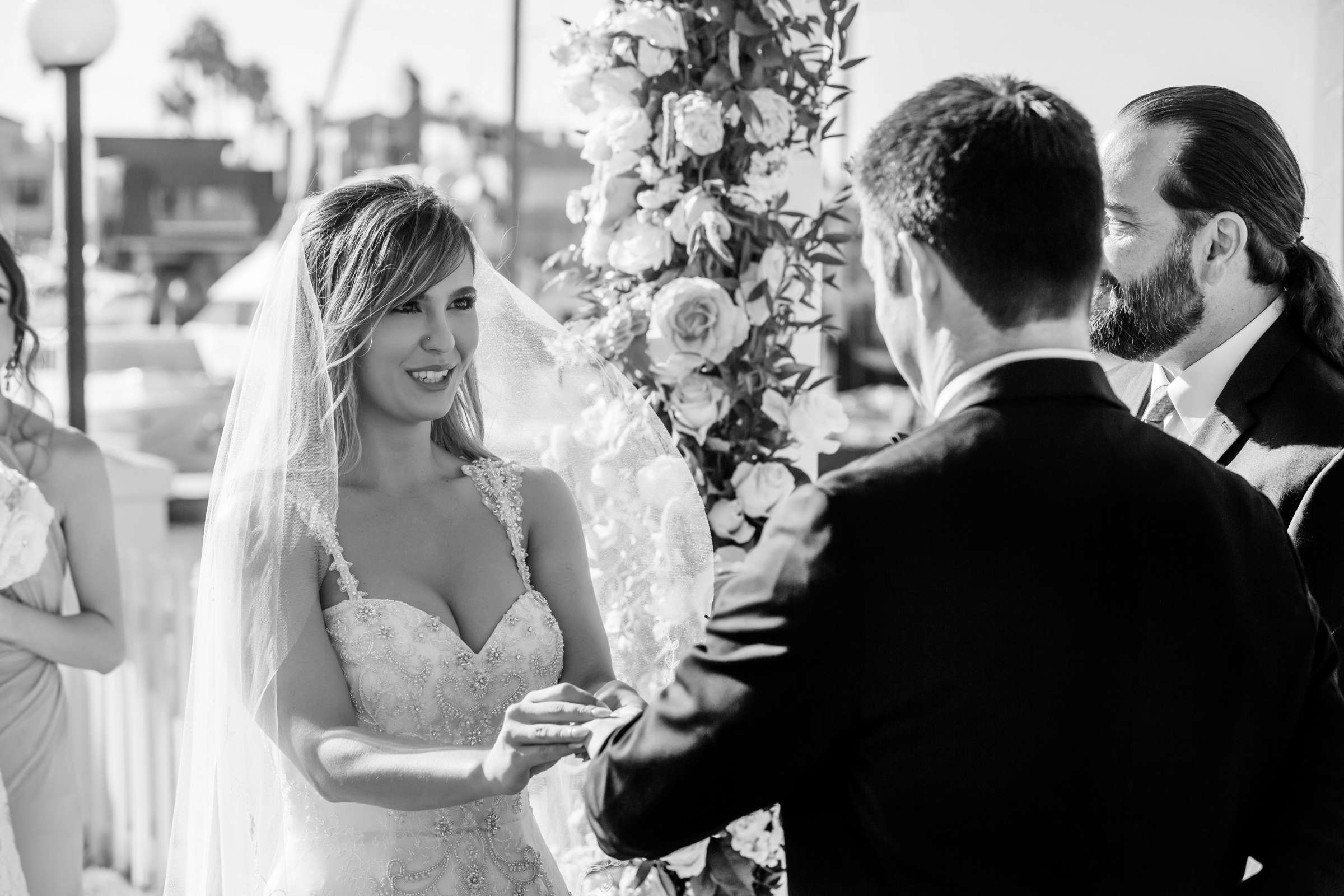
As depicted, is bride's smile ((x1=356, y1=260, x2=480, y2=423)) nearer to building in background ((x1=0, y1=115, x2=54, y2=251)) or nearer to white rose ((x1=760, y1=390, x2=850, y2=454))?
white rose ((x1=760, y1=390, x2=850, y2=454))

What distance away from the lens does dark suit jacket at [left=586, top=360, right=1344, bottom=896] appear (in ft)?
4.73

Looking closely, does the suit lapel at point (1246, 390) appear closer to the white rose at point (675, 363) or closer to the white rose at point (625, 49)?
the white rose at point (675, 363)

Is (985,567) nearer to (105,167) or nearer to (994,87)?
(994,87)

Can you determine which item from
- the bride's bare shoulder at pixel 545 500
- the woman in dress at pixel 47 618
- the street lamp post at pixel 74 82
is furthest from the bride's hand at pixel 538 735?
the street lamp post at pixel 74 82

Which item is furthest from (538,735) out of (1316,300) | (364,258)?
(1316,300)

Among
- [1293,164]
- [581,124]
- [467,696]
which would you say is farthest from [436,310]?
[1293,164]

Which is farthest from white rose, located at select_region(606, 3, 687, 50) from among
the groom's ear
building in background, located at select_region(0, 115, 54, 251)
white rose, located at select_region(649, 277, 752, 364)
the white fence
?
building in background, located at select_region(0, 115, 54, 251)

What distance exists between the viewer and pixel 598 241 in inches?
114

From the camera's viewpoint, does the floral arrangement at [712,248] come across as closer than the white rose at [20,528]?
Yes

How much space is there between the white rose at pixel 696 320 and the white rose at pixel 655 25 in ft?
1.62

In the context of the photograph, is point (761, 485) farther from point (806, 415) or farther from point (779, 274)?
point (779, 274)

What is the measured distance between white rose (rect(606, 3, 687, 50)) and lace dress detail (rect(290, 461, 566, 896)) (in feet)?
3.96

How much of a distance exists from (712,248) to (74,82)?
13.1 feet

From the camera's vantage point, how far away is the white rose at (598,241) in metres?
2.89
